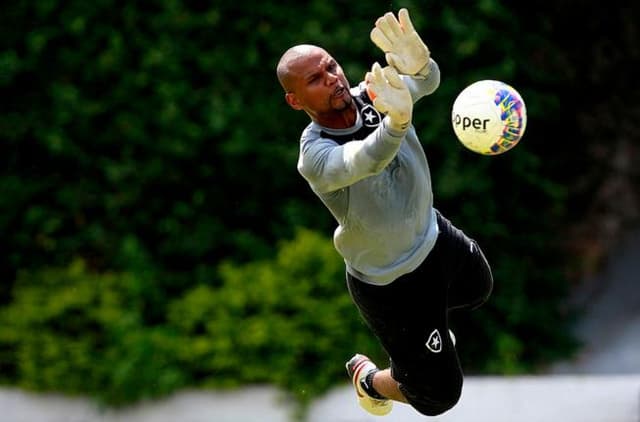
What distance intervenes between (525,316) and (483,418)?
0.95 m

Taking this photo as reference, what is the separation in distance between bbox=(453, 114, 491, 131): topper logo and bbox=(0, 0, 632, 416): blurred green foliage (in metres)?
2.81

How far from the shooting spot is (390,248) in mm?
4262

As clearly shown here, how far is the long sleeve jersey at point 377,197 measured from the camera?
4.02 metres

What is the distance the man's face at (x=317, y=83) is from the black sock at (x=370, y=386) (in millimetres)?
1354

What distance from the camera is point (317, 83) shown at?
401 cm

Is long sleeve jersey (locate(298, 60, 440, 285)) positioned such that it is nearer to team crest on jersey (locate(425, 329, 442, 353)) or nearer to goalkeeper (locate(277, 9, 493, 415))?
goalkeeper (locate(277, 9, 493, 415))

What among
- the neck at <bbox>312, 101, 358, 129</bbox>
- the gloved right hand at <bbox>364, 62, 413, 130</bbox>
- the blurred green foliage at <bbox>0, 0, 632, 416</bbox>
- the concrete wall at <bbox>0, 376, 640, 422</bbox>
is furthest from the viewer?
the blurred green foliage at <bbox>0, 0, 632, 416</bbox>

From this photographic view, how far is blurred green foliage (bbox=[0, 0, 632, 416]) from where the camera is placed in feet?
22.9

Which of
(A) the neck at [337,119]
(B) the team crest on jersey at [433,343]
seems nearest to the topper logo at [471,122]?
(A) the neck at [337,119]

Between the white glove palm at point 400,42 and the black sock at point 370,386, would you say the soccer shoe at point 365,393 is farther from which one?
the white glove palm at point 400,42

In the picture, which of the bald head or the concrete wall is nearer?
the bald head

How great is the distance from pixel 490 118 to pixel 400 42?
459 millimetres

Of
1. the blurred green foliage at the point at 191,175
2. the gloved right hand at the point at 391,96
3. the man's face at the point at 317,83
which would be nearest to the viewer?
the gloved right hand at the point at 391,96

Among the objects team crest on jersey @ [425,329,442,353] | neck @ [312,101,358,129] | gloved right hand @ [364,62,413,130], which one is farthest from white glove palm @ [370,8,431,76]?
team crest on jersey @ [425,329,442,353]
